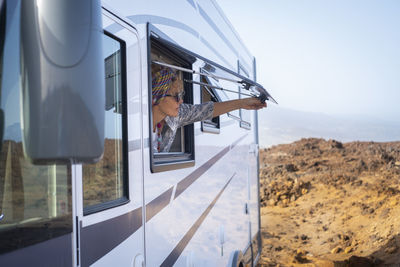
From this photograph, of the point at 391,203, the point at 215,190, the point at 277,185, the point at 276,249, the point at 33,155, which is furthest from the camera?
the point at 277,185

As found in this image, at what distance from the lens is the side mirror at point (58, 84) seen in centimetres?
108

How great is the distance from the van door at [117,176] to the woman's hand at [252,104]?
153 cm

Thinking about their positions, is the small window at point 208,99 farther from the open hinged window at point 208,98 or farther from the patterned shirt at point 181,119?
the patterned shirt at point 181,119

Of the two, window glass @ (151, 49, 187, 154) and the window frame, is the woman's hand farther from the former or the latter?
window glass @ (151, 49, 187, 154)

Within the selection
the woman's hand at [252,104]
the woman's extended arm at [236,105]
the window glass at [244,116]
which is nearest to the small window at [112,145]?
the woman's extended arm at [236,105]

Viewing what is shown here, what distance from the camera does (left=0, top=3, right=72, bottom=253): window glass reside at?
4.15ft

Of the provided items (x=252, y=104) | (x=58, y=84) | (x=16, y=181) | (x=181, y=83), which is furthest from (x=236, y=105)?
(x=58, y=84)

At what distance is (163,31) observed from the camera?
2.60 meters

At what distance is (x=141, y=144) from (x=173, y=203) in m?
0.56

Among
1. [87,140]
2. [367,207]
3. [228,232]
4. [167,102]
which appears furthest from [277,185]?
[87,140]

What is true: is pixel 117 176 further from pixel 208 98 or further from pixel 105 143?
pixel 208 98

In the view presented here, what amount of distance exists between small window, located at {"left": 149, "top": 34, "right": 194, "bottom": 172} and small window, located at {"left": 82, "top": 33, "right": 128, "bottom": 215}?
0.95 feet

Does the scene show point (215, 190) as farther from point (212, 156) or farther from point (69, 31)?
point (69, 31)

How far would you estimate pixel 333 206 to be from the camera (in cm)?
1587
